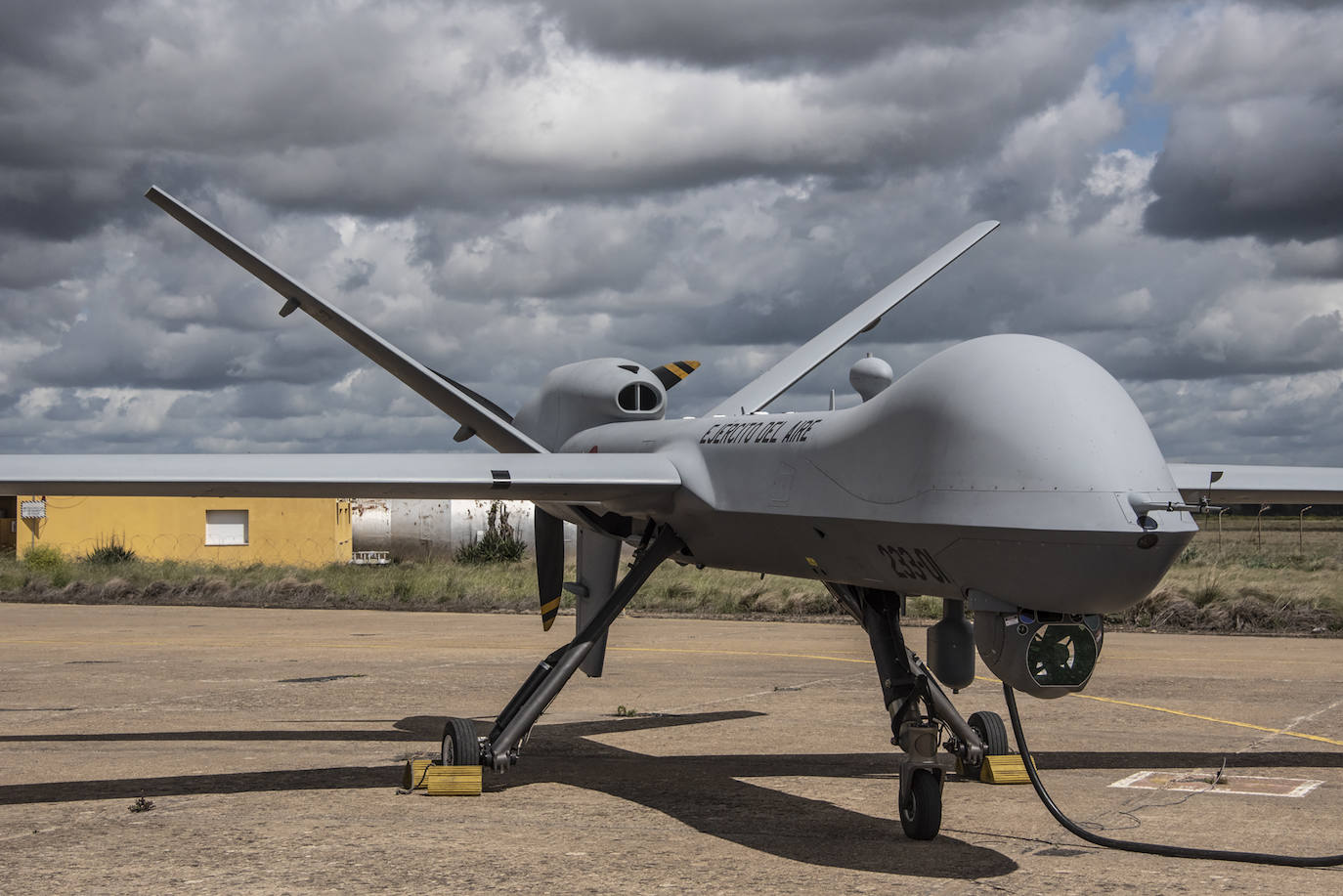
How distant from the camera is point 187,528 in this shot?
48281 mm

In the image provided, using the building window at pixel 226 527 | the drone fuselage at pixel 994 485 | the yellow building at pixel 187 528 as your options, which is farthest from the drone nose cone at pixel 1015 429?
the building window at pixel 226 527

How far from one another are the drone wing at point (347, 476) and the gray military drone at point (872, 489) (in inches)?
1.0

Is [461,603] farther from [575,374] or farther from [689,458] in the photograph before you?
[689,458]

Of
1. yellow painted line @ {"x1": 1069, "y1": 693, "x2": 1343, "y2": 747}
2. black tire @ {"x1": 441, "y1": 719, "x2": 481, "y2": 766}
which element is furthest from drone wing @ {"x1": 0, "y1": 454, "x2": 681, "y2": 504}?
yellow painted line @ {"x1": 1069, "y1": 693, "x2": 1343, "y2": 747}

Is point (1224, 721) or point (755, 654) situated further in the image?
point (755, 654)

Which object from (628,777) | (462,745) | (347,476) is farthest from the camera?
(628,777)

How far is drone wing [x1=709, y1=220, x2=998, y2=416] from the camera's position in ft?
47.1

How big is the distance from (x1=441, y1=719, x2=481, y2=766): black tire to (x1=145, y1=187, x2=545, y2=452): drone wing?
3.45m

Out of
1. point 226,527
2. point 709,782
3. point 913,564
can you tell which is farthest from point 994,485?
point 226,527

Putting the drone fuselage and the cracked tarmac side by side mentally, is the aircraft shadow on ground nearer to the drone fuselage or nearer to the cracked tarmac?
the cracked tarmac

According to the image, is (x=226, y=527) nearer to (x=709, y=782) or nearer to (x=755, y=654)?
(x=755, y=654)

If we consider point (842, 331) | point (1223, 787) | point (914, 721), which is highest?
point (842, 331)

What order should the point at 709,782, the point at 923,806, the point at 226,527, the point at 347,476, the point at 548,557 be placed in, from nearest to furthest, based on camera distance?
the point at 923,806, the point at 347,476, the point at 709,782, the point at 548,557, the point at 226,527

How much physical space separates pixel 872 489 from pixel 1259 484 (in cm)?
445
